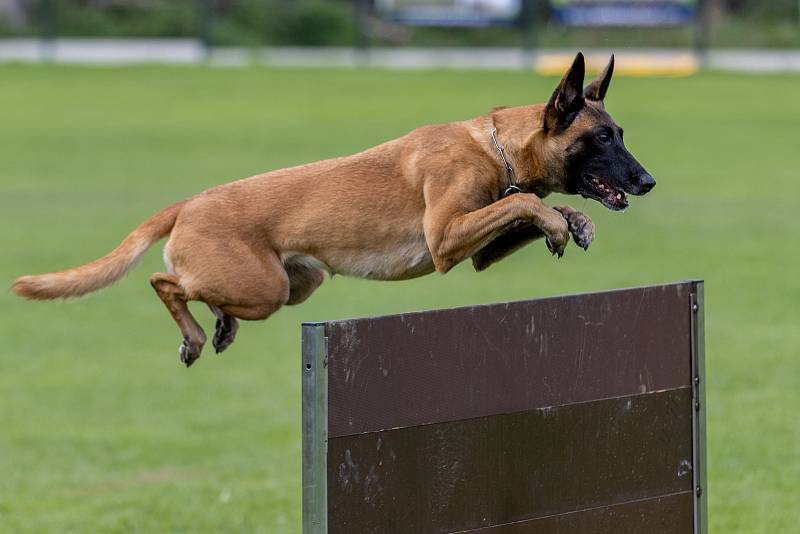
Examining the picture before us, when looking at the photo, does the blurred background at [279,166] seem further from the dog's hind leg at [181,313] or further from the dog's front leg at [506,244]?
the dog's hind leg at [181,313]

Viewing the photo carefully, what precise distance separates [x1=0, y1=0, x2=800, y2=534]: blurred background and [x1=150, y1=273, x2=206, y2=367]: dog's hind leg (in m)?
4.99

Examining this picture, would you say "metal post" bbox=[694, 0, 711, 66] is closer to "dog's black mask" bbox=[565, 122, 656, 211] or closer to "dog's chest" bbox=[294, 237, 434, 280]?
"dog's black mask" bbox=[565, 122, 656, 211]

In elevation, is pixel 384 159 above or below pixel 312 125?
above

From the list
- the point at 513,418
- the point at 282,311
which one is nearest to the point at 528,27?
the point at 282,311

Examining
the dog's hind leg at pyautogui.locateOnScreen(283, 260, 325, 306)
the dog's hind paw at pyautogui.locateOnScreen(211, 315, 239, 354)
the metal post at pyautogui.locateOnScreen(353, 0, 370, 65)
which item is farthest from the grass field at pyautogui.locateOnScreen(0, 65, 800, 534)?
the dog's hind leg at pyautogui.locateOnScreen(283, 260, 325, 306)

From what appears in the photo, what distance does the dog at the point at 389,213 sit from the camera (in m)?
5.92

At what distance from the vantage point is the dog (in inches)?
233

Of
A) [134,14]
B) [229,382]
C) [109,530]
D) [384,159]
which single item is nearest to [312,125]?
[134,14]

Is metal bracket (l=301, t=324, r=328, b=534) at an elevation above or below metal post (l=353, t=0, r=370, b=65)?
above

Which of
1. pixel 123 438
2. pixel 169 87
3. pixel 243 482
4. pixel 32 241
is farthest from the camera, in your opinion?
pixel 169 87

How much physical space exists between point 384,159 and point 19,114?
1383 inches

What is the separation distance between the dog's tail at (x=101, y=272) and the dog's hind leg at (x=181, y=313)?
23 centimetres

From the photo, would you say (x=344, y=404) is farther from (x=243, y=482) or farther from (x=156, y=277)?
(x=243, y=482)

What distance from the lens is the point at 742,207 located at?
2862cm
